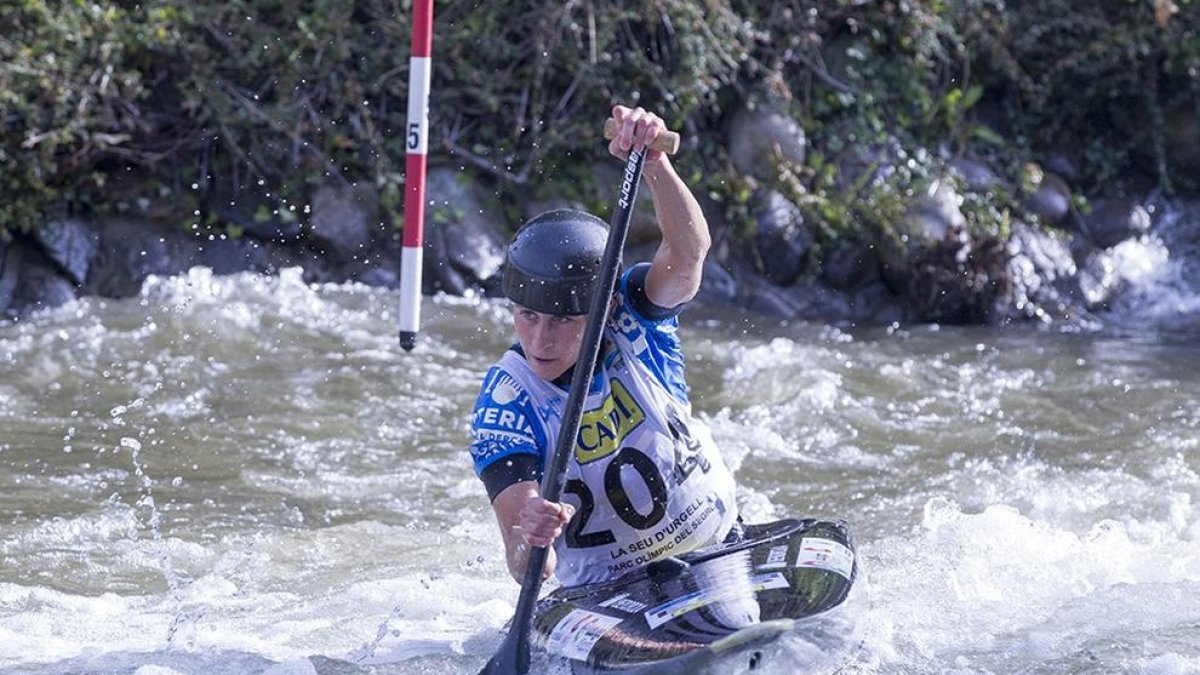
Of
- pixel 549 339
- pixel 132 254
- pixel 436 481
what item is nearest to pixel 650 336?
pixel 549 339

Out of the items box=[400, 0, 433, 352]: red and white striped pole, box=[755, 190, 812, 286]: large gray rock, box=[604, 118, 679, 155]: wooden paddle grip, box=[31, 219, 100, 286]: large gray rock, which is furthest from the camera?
box=[755, 190, 812, 286]: large gray rock

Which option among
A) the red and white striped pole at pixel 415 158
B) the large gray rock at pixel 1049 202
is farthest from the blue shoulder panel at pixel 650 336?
the large gray rock at pixel 1049 202

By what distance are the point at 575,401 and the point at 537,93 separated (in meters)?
6.18

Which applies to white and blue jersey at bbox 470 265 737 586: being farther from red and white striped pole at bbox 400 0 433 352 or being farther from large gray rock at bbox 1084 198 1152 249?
large gray rock at bbox 1084 198 1152 249

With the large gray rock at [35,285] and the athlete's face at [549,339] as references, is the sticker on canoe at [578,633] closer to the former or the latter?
the athlete's face at [549,339]

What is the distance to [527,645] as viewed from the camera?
415 cm

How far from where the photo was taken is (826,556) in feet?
14.1

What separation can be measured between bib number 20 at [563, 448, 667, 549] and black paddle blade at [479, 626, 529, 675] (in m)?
0.33

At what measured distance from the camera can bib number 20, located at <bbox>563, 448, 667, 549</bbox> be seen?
13.8 ft

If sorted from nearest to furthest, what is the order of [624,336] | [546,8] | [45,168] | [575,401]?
[575,401] → [624,336] → [45,168] → [546,8]

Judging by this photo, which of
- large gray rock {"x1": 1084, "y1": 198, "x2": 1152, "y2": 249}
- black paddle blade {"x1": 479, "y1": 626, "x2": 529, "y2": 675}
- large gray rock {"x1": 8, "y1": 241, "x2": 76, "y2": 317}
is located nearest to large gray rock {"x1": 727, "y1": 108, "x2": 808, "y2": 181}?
large gray rock {"x1": 1084, "y1": 198, "x2": 1152, "y2": 249}

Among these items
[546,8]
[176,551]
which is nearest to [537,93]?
[546,8]

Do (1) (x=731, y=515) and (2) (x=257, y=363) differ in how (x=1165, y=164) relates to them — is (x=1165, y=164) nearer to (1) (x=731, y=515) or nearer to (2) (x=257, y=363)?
(2) (x=257, y=363)

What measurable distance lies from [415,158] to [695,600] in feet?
9.30
